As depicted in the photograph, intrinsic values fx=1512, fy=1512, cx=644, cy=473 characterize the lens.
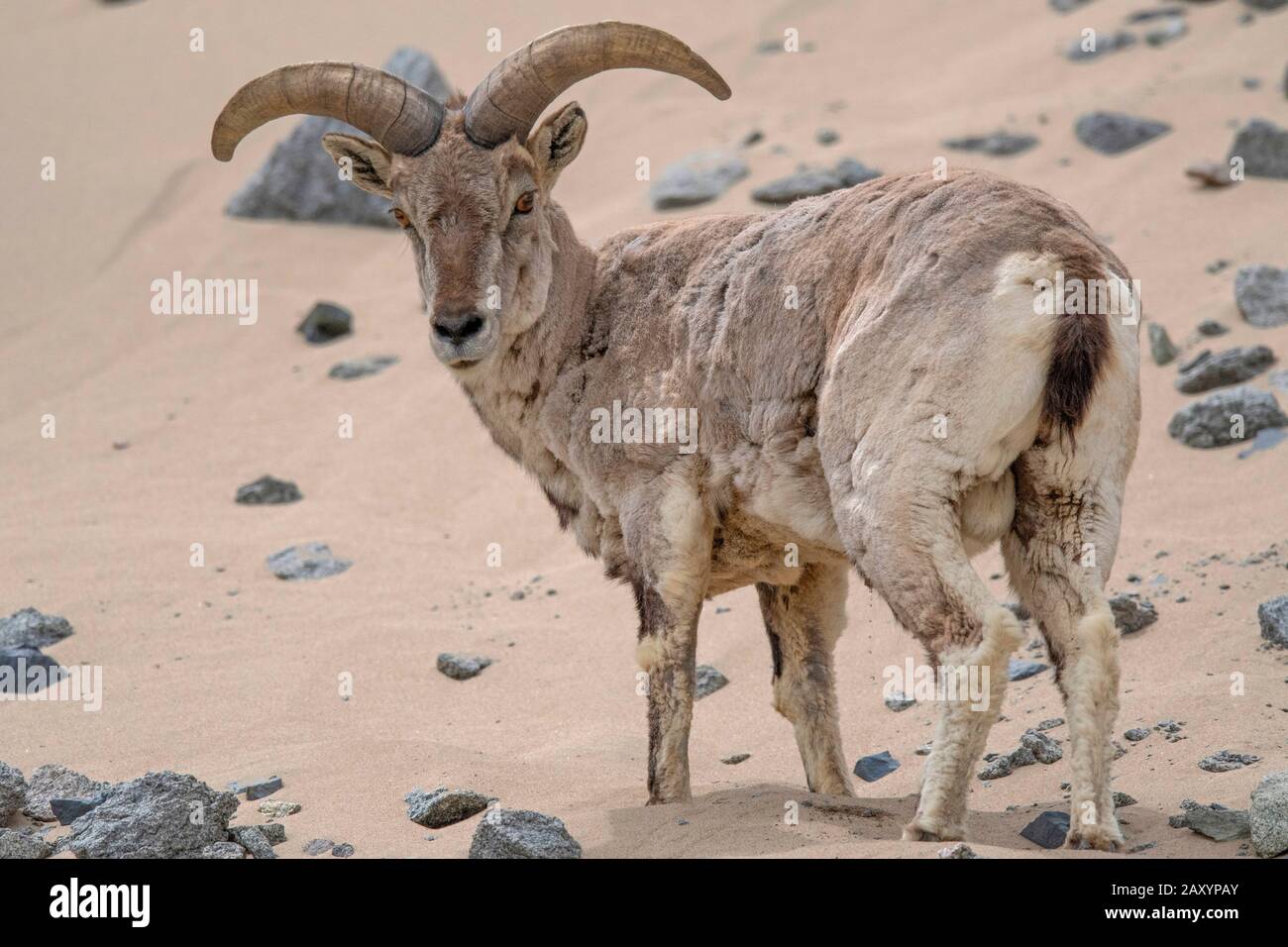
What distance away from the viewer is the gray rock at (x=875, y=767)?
28.5 ft

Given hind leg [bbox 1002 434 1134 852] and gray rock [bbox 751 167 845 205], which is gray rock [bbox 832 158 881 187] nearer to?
gray rock [bbox 751 167 845 205]

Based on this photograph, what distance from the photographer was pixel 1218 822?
6324 millimetres

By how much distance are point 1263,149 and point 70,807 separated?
13.0 metres

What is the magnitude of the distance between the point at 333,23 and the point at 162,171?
219 inches

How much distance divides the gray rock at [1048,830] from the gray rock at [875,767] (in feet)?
6.71

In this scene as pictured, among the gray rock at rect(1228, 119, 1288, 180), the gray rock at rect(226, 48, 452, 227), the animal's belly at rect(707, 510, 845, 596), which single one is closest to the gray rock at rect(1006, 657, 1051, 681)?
the animal's belly at rect(707, 510, 845, 596)

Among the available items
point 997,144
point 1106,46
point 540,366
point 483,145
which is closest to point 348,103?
point 483,145

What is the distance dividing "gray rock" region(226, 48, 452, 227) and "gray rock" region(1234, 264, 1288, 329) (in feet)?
37.1

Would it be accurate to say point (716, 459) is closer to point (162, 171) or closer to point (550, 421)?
point (550, 421)

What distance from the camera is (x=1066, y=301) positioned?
6.03 metres

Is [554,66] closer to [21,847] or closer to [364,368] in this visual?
[21,847]

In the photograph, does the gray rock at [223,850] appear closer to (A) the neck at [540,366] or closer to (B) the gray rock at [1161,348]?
(A) the neck at [540,366]
